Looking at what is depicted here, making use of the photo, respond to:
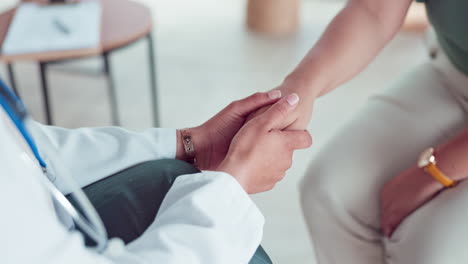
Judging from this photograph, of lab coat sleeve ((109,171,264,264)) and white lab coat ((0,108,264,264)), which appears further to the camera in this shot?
lab coat sleeve ((109,171,264,264))

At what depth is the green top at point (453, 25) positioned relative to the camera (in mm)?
952

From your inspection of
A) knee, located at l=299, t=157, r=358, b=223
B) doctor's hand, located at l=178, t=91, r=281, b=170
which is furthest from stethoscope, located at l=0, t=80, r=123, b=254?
knee, located at l=299, t=157, r=358, b=223

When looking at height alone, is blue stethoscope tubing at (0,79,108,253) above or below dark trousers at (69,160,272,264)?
above

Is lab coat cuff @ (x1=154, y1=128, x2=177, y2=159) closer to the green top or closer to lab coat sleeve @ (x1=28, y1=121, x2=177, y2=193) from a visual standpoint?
lab coat sleeve @ (x1=28, y1=121, x2=177, y2=193)

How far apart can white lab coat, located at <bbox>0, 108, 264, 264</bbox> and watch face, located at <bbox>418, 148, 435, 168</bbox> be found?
0.40 meters

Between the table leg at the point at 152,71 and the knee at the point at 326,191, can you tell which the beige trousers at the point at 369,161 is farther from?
the table leg at the point at 152,71

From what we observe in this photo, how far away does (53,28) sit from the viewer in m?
1.51

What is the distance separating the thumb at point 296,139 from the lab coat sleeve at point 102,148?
0.66 ft

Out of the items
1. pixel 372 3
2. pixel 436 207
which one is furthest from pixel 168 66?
pixel 436 207

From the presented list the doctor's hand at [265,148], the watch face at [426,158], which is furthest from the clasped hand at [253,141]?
the watch face at [426,158]

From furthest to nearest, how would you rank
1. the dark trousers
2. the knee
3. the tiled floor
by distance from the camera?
the tiled floor < the knee < the dark trousers

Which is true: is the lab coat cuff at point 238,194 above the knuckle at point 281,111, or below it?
below

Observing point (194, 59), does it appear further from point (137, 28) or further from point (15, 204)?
point (15, 204)

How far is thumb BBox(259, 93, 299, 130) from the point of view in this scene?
890mm
